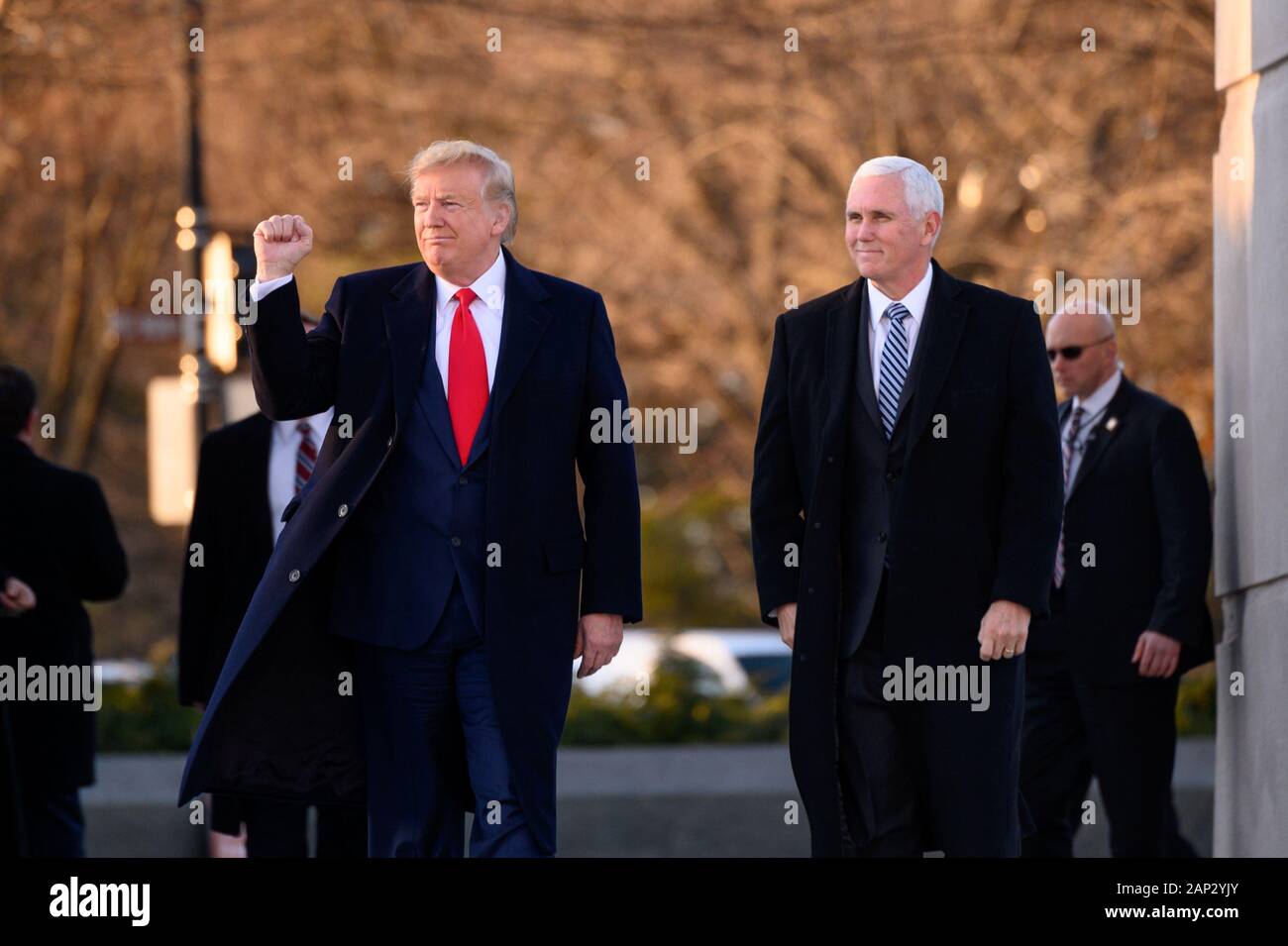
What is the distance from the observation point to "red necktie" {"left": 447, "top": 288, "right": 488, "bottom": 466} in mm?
5625

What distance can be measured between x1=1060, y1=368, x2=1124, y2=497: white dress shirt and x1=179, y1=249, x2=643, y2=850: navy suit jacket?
2.63 meters

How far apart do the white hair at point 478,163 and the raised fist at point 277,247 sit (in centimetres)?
39

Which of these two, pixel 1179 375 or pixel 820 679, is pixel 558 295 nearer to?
pixel 820 679

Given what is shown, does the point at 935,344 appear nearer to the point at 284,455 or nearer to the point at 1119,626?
the point at 1119,626

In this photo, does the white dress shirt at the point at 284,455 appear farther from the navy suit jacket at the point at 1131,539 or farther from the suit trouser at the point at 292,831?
the navy suit jacket at the point at 1131,539

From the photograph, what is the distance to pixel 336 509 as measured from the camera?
554cm

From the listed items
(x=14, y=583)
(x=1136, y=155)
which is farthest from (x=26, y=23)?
(x=1136, y=155)

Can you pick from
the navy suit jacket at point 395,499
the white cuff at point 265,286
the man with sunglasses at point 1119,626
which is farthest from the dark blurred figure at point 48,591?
the man with sunglasses at point 1119,626

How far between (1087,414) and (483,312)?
3.04 meters

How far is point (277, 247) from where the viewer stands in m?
5.46

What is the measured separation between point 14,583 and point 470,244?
8.92 ft

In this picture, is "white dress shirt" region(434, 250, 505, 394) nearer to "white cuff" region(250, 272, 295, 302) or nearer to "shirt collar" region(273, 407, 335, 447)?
"white cuff" region(250, 272, 295, 302)

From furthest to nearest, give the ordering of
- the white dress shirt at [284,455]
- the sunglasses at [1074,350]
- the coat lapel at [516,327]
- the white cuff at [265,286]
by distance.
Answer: the sunglasses at [1074,350]
the white dress shirt at [284,455]
the coat lapel at [516,327]
the white cuff at [265,286]

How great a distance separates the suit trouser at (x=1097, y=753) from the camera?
25.1ft
